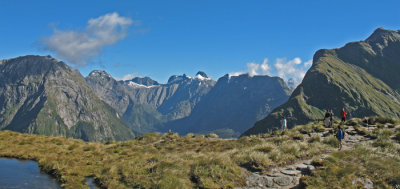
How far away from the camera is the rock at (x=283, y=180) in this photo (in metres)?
18.4

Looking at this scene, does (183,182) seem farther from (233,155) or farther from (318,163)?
(318,163)

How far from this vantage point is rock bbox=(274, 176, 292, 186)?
60.5ft

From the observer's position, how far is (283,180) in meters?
18.8

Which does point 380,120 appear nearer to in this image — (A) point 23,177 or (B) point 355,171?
(B) point 355,171

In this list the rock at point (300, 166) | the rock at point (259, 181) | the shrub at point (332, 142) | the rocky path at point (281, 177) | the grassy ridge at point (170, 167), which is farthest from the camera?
the shrub at point (332, 142)

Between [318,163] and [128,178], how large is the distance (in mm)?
13796

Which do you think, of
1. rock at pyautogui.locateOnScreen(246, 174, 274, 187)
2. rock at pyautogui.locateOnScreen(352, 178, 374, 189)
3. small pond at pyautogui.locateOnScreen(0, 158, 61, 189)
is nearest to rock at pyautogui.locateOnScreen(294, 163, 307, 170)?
rock at pyautogui.locateOnScreen(246, 174, 274, 187)

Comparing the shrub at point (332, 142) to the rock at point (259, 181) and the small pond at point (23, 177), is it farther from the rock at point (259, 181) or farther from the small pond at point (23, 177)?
the small pond at point (23, 177)

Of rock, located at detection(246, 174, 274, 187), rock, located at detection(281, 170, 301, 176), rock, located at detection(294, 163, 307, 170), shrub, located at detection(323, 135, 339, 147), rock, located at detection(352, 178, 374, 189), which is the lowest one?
rock, located at detection(246, 174, 274, 187)

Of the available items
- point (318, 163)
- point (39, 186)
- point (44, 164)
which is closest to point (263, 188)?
point (318, 163)

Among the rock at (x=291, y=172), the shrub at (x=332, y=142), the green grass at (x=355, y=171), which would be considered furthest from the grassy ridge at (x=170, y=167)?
the green grass at (x=355, y=171)

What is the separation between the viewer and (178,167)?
2069cm

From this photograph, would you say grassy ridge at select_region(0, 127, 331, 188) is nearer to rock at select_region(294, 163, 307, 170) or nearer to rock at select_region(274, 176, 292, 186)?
rock at select_region(294, 163, 307, 170)

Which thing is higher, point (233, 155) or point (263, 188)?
point (233, 155)
